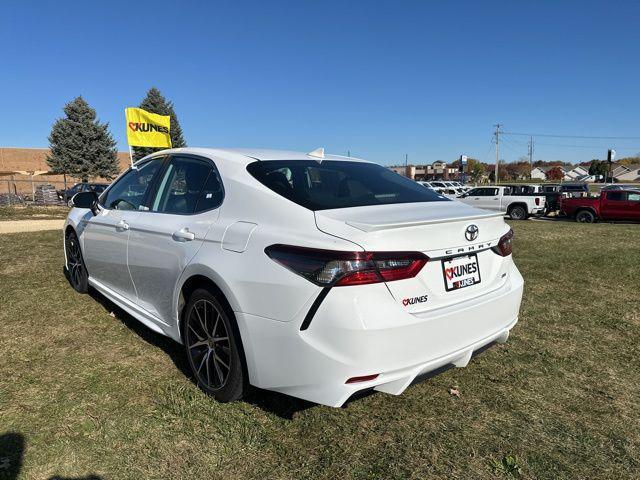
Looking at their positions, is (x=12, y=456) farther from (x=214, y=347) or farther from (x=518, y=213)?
(x=518, y=213)

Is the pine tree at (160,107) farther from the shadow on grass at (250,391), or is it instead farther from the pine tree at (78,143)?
the shadow on grass at (250,391)

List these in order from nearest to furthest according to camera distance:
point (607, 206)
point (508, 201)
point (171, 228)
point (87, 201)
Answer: point (171, 228), point (87, 201), point (607, 206), point (508, 201)

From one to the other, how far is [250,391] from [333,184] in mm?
1375

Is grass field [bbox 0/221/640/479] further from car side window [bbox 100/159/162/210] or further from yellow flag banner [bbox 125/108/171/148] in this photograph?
yellow flag banner [bbox 125/108/171/148]

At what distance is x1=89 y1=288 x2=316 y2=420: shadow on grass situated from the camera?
115 inches

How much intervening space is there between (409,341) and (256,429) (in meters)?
1.05

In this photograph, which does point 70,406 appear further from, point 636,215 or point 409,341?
point 636,215

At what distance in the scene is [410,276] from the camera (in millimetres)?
2332

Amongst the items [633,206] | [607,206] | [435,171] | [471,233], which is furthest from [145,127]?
[435,171]

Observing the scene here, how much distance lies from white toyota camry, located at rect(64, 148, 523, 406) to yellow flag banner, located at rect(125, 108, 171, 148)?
1262 cm

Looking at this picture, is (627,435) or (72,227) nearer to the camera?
(627,435)

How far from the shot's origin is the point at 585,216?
2092cm

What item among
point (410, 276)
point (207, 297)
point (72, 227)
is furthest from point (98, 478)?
point (72, 227)

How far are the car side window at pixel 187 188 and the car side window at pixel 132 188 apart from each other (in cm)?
27
